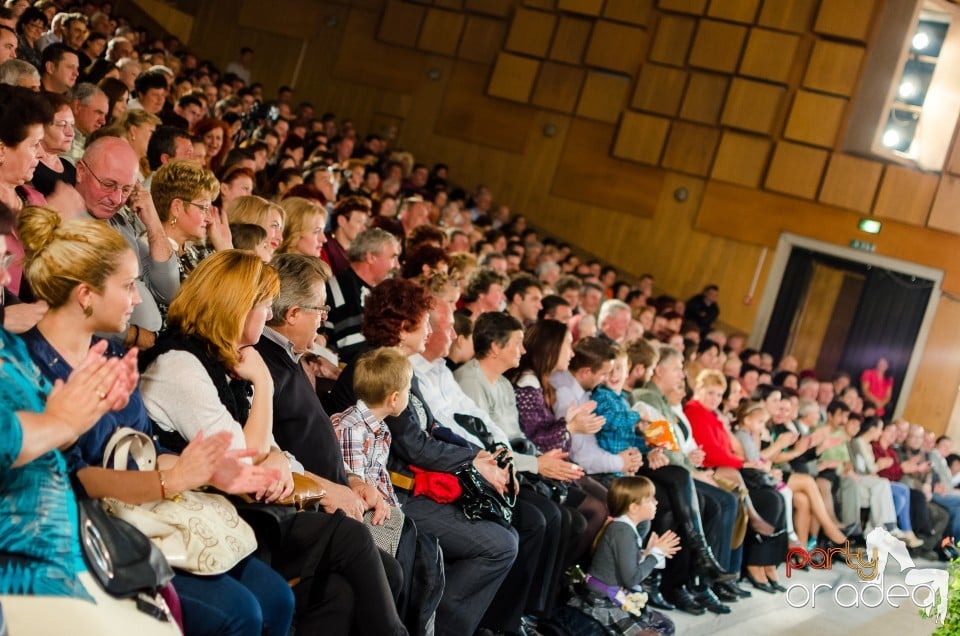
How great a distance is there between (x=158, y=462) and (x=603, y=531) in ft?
6.91

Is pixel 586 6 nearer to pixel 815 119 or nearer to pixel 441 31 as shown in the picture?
pixel 441 31

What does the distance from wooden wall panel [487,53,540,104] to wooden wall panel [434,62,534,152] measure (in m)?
0.13

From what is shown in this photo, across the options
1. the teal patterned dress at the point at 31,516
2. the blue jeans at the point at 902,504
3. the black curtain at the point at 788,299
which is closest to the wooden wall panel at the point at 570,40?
the black curtain at the point at 788,299

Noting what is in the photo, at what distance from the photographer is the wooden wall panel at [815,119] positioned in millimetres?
8945

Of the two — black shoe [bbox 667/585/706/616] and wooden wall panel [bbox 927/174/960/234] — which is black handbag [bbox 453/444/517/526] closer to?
black shoe [bbox 667/585/706/616]

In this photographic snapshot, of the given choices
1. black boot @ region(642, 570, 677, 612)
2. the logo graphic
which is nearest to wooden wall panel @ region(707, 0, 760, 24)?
the logo graphic

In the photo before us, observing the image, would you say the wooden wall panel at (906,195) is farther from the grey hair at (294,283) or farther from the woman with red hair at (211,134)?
the grey hair at (294,283)

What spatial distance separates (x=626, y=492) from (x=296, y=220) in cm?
150

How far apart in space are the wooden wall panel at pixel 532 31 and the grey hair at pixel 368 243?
6470 millimetres

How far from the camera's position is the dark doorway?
906cm

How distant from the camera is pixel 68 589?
5.50 feet

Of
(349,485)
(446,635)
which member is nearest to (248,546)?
(349,485)

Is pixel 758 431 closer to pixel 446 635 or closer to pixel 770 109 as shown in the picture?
pixel 446 635

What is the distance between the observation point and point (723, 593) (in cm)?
478
